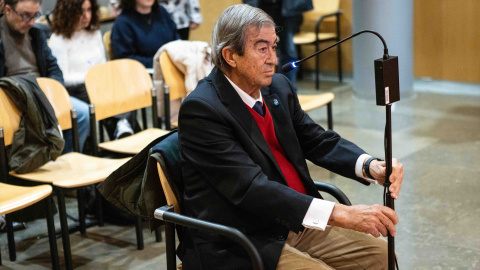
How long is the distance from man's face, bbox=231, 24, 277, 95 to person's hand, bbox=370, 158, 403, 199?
0.47 m

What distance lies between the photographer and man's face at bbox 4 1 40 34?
4289mm

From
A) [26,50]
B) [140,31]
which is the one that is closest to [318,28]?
[140,31]

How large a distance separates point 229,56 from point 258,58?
10 cm

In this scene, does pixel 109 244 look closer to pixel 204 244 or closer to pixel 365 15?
pixel 204 244

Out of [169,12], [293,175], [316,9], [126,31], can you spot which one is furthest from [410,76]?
[293,175]

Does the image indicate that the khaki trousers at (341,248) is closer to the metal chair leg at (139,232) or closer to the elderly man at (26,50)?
the metal chair leg at (139,232)

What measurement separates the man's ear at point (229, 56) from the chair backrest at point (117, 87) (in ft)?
6.45

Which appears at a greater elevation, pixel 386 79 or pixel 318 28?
pixel 386 79

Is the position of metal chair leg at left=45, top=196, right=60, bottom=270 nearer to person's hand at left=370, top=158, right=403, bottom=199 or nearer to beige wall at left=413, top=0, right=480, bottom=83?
person's hand at left=370, top=158, right=403, bottom=199

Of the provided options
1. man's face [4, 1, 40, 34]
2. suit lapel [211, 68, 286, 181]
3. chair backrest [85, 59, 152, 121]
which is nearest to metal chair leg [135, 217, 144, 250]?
chair backrest [85, 59, 152, 121]

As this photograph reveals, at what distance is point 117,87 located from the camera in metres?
4.38

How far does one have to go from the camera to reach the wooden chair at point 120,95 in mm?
4211

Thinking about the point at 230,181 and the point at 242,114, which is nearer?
the point at 230,181

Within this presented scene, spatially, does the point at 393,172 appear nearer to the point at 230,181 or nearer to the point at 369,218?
the point at 369,218
